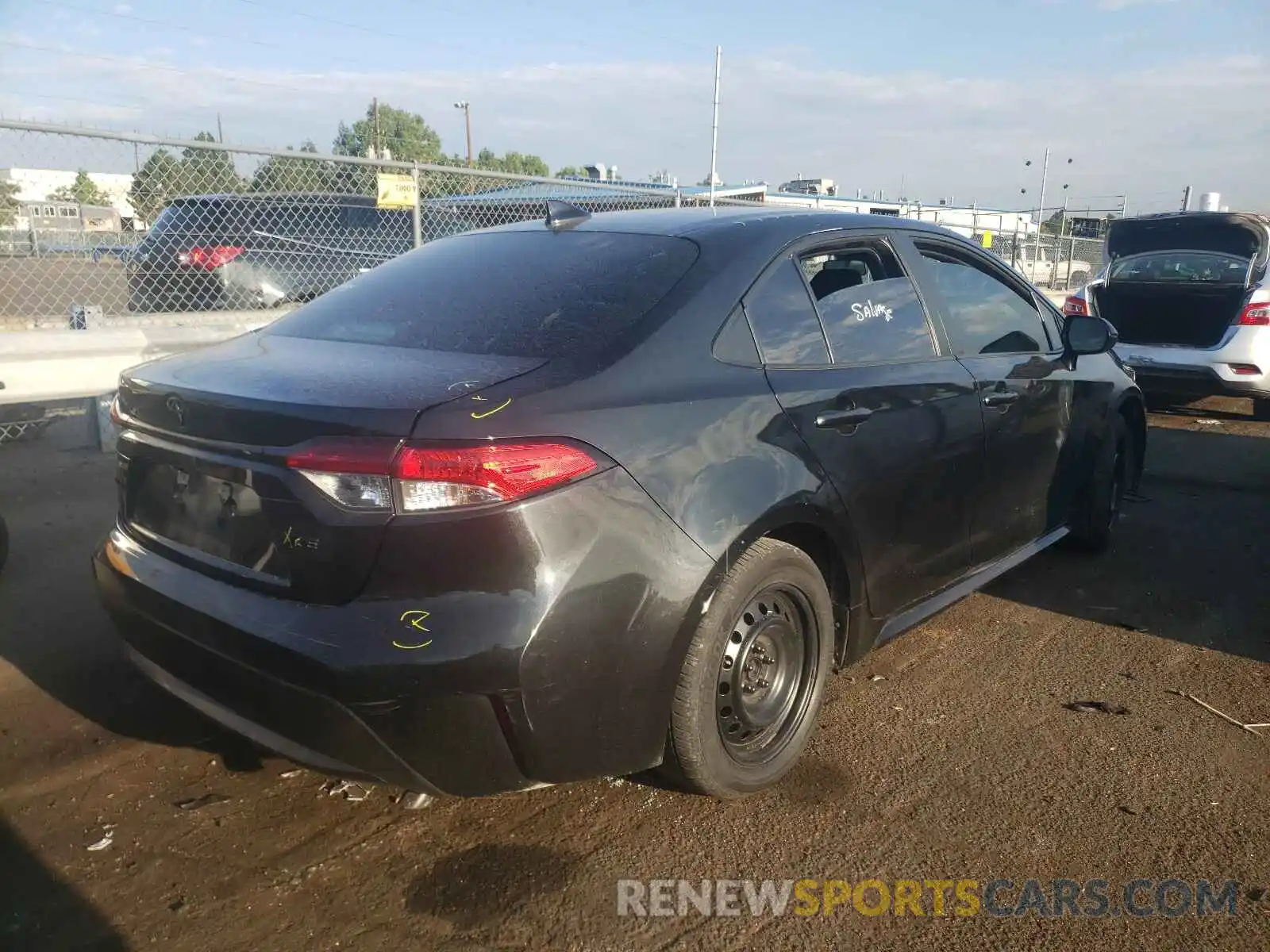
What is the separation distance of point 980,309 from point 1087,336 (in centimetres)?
70

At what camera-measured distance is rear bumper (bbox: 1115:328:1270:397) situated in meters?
7.96

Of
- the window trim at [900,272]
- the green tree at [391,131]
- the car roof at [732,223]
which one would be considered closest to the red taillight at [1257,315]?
the car roof at [732,223]

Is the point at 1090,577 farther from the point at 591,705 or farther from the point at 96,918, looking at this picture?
the point at 96,918

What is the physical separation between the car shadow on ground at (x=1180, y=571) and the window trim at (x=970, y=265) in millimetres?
1182

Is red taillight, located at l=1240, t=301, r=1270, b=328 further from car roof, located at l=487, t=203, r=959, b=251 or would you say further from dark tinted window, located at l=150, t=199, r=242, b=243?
dark tinted window, located at l=150, t=199, r=242, b=243

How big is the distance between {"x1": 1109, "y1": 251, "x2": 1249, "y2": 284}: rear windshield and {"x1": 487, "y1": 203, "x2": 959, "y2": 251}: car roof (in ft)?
21.4

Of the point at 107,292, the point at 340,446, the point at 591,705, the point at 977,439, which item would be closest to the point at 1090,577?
the point at 977,439

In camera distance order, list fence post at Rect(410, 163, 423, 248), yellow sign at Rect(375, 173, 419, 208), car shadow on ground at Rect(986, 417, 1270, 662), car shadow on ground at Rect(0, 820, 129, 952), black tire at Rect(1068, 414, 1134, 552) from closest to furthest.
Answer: car shadow on ground at Rect(0, 820, 129, 952), car shadow on ground at Rect(986, 417, 1270, 662), black tire at Rect(1068, 414, 1134, 552), yellow sign at Rect(375, 173, 419, 208), fence post at Rect(410, 163, 423, 248)

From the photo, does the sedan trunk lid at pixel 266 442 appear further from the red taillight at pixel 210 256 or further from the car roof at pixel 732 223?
the red taillight at pixel 210 256

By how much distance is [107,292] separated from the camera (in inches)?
284

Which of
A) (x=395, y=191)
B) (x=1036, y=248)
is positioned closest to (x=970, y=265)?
(x=395, y=191)

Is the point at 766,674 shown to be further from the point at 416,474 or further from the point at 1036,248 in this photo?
the point at 1036,248

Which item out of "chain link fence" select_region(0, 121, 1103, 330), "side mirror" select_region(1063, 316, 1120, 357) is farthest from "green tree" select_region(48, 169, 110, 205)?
"side mirror" select_region(1063, 316, 1120, 357)

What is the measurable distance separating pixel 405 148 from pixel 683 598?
1310 inches
